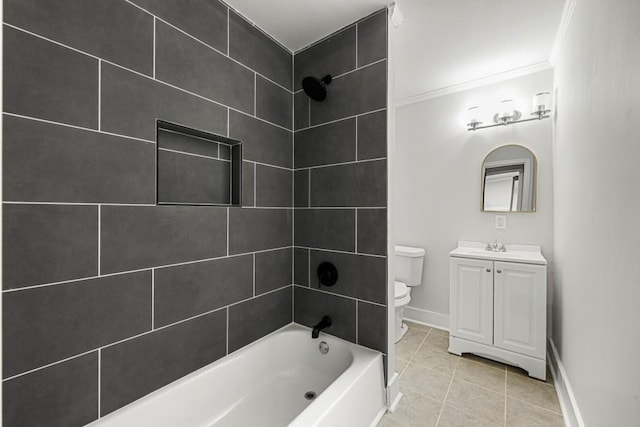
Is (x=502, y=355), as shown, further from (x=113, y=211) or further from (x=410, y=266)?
(x=113, y=211)

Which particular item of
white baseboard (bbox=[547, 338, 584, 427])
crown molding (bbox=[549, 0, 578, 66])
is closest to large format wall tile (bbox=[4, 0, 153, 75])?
crown molding (bbox=[549, 0, 578, 66])

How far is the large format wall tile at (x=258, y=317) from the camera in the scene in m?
1.73

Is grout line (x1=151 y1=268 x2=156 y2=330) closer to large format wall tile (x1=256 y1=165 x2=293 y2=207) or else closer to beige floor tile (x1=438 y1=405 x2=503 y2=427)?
large format wall tile (x1=256 y1=165 x2=293 y2=207)

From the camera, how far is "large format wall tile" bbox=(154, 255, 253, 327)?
4.59 ft

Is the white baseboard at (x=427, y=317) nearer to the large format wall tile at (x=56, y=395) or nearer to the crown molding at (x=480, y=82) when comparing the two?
the crown molding at (x=480, y=82)

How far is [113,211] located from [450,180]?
8.89 ft

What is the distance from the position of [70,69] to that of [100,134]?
246mm

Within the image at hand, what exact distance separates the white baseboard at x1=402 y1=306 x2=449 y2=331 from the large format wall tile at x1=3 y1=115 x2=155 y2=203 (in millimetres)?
2703

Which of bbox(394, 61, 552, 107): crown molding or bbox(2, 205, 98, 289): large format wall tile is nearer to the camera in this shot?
bbox(2, 205, 98, 289): large format wall tile

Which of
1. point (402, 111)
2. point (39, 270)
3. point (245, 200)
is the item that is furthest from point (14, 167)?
point (402, 111)

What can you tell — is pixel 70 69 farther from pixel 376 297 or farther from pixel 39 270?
pixel 376 297

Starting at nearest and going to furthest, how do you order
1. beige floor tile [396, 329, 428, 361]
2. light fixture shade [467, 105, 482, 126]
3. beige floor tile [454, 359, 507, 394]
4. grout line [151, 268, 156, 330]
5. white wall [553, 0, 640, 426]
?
white wall [553, 0, 640, 426]
grout line [151, 268, 156, 330]
beige floor tile [454, 359, 507, 394]
beige floor tile [396, 329, 428, 361]
light fixture shade [467, 105, 482, 126]

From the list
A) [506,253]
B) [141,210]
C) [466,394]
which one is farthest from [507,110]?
[141,210]

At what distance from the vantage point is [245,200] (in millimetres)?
1779
